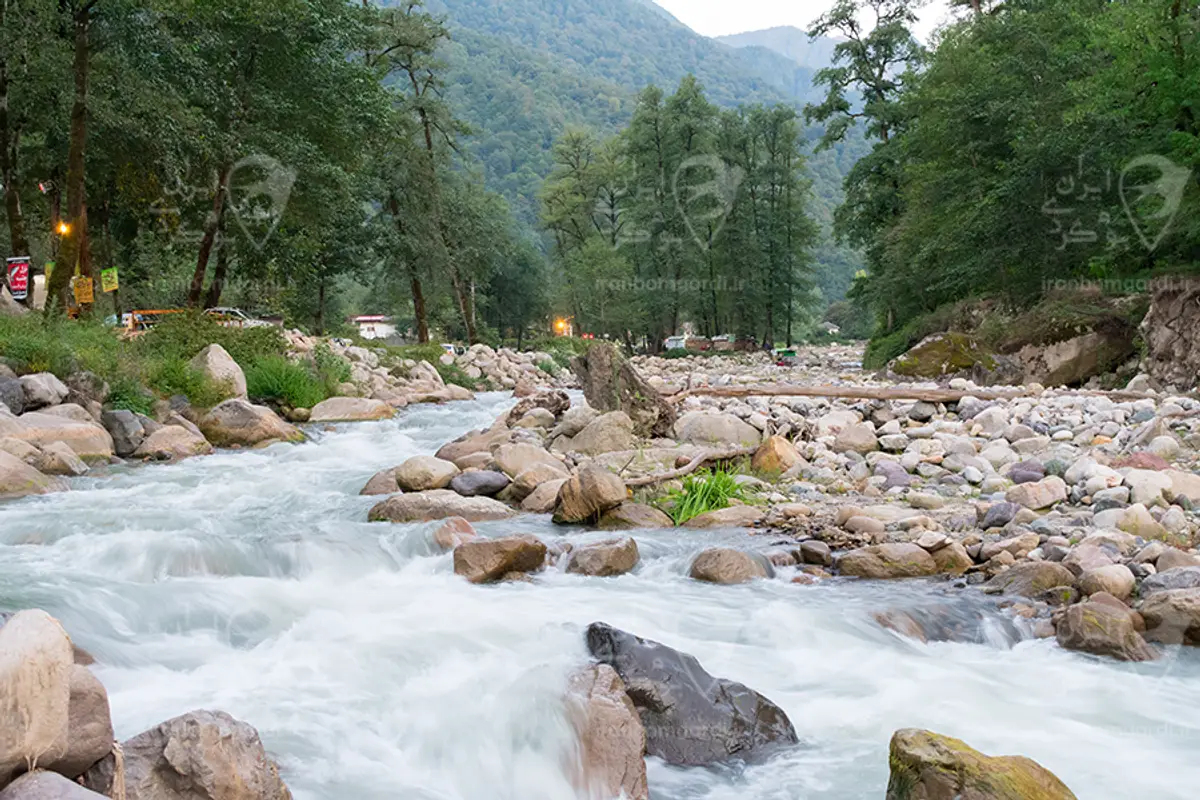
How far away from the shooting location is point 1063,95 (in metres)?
22.2

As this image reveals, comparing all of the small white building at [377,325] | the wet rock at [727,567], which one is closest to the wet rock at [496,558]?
the wet rock at [727,567]

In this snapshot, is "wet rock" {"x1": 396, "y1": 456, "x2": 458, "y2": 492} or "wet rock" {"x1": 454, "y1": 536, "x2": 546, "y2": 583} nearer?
"wet rock" {"x1": 454, "y1": 536, "x2": 546, "y2": 583}

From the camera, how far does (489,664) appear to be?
465 centimetres

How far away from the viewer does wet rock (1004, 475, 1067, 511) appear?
757cm

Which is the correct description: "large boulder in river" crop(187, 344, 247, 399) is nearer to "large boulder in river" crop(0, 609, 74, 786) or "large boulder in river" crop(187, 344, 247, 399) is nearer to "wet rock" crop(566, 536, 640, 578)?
"wet rock" crop(566, 536, 640, 578)

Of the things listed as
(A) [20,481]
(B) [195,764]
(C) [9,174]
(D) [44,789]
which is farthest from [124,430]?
(C) [9,174]

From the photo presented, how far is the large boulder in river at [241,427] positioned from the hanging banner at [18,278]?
5914 millimetres

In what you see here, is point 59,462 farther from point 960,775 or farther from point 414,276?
point 414,276

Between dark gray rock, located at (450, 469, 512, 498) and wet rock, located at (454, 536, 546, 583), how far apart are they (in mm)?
2556

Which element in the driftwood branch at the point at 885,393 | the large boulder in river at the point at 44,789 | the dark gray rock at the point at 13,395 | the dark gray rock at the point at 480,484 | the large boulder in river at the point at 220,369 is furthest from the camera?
the large boulder in river at the point at 220,369

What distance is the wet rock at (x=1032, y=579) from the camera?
18.5 feet

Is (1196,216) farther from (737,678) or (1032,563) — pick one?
(737,678)

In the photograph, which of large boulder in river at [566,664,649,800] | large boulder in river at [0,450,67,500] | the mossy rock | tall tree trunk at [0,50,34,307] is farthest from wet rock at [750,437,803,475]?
tall tree trunk at [0,50,34,307]

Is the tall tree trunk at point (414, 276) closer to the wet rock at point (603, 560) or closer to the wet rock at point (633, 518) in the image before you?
the wet rock at point (633, 518)
